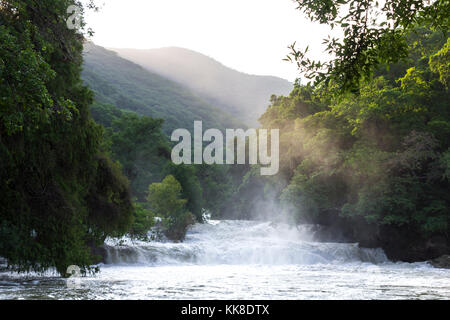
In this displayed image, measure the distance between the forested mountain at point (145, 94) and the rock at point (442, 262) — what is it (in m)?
79.8

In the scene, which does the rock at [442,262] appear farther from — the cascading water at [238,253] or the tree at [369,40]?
the tree at [369,40]

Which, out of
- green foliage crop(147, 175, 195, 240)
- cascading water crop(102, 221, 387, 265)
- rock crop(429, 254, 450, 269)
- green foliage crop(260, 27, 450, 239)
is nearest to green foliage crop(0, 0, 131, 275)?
cascading water crop(102, 221, 387, 265)

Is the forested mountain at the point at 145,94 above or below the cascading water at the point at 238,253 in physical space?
above

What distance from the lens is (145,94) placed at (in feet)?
468

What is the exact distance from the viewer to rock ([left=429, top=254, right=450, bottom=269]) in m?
21.5

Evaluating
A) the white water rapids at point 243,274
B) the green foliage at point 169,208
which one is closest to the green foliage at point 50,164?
the white water rapids at point 243,274

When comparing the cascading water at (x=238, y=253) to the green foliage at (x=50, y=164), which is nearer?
the green foliage at (x=50, y=164)

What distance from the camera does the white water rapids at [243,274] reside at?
9.52m

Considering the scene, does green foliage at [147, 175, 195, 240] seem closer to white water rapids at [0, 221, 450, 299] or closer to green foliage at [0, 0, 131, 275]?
white water rapids at [0, 221, 450, 299]

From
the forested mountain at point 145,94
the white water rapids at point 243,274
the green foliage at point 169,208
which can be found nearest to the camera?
the white water rapids at point 243,274

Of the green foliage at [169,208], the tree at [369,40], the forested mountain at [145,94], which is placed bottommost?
the green foliage at [169,208]

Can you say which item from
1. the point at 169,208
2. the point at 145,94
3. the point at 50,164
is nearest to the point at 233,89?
the point at 145,94

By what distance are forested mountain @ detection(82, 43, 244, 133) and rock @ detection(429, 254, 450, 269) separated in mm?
79832

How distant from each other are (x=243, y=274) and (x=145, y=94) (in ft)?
431
